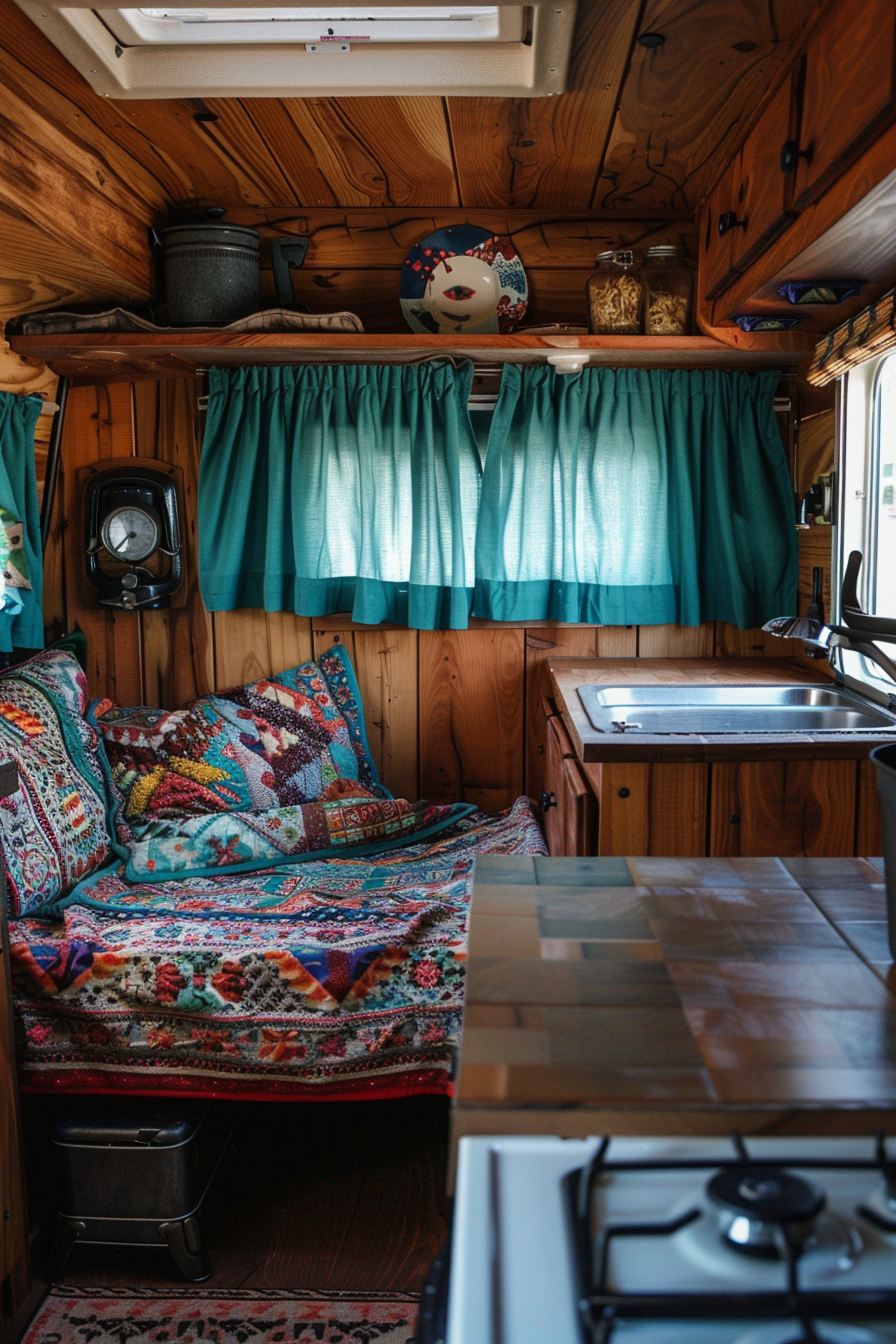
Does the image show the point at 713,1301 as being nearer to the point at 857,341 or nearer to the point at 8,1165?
the point at 8,1165

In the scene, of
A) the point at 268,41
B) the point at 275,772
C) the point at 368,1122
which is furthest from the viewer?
the point at 275,772

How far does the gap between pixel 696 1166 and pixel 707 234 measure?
7.17ft

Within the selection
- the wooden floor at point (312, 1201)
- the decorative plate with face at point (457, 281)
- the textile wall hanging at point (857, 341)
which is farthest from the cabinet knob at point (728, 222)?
the wooden floor at point (312, 1201)

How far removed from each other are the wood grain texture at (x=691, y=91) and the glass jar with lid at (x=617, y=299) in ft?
0.61

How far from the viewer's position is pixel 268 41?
1770mm

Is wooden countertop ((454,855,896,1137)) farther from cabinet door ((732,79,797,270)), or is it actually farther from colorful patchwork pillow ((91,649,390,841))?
colorful patchwork pillow ((91,649,390,841))

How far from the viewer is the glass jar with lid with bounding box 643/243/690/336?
8.55 ft

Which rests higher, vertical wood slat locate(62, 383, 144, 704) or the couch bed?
vertical wood slat locate(62, 383, 144, 704)

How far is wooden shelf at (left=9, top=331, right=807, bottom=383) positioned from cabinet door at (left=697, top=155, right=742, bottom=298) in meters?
0.20

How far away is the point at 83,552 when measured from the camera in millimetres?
2951

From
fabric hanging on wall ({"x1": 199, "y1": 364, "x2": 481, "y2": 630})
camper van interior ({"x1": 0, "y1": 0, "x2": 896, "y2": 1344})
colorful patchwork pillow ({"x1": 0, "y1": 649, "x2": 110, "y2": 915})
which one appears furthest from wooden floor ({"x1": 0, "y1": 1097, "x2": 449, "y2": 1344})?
fabric hanging on wall ({"x1": 199, "y1": 364, "x2": 481, "y2": 630})

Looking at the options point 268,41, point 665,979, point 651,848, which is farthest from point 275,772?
point 665,979

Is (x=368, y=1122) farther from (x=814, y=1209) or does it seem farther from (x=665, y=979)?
(x=814, y=1209)

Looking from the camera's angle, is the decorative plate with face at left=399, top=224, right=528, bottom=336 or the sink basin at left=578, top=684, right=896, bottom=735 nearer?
the sink basin at left=578, top=684, right=896, bottom=735
